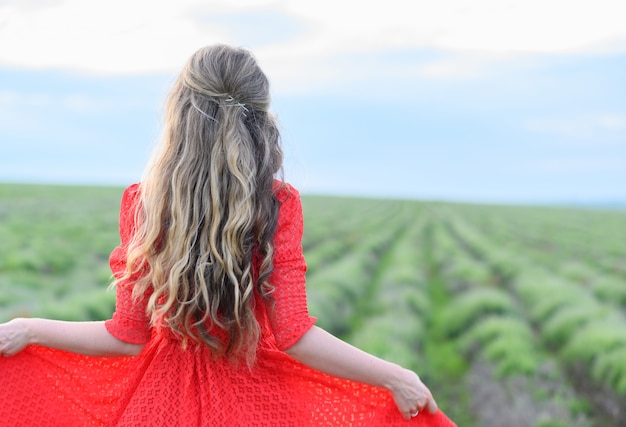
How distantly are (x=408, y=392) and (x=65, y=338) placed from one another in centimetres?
109

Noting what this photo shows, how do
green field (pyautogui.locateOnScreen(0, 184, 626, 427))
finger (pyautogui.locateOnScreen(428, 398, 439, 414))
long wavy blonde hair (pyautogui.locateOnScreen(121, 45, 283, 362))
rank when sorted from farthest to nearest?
1. green field (pyautogui.locateOnScreen(0, 184, 626, 427))
2. finger (pyautogui.locateOnScreen(428, 398, 439, 414))
3. long wavy blonde hair (pyautogui.locateOnScreen(121, 45, 283, 362))

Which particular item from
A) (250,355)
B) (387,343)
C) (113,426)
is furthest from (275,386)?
(387,343)

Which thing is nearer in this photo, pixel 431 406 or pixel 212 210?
pixel 212 210

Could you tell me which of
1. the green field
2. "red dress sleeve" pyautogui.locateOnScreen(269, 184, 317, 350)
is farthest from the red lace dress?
the green field

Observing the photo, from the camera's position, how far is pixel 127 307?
2211 millimetres

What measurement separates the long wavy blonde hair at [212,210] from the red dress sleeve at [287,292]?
0.11 feet

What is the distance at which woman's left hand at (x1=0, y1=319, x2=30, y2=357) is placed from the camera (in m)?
2.24

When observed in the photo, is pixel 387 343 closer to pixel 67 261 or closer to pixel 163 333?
pixel 163 333

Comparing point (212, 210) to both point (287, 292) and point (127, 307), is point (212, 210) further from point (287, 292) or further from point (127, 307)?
point (127, 307)

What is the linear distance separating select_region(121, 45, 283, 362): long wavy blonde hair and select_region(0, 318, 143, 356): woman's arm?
8.6 inches

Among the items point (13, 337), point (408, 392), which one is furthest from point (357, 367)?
point (13, 337)

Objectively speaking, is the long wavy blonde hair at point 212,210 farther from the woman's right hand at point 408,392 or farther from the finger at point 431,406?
the finger at point 431,406

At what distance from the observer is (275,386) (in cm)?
219

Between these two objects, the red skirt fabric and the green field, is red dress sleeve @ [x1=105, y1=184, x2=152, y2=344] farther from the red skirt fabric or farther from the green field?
the green field
